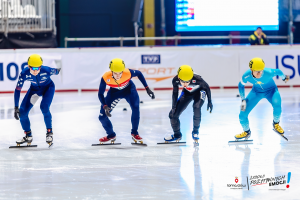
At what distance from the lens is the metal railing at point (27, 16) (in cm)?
1438

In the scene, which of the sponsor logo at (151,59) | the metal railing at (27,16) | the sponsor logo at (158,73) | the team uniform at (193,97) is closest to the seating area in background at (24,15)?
the metal railing at (27,16)

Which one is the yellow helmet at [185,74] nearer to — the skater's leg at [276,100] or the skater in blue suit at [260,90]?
the skater in blue suit at [260,90]

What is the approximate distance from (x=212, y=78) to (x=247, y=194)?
11100 mm

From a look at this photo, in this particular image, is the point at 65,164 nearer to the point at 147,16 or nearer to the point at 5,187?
the point at 5,187

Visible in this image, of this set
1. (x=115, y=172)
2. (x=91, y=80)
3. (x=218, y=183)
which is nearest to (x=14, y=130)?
(x=115, y=172)

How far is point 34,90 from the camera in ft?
20.6

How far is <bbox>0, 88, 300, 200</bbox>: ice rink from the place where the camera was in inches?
154

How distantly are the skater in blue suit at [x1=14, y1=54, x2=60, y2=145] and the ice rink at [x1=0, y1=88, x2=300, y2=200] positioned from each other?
39 centimetres

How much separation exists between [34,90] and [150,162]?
230 cm

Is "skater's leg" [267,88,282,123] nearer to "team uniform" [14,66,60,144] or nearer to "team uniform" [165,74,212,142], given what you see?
"team uniform" [165,74,212,142]

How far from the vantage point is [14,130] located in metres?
7.55

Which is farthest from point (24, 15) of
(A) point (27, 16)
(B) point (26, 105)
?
(B) point (26, 105)

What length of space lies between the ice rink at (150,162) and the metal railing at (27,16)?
6643 mm

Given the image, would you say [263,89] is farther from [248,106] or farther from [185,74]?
[185,74]
